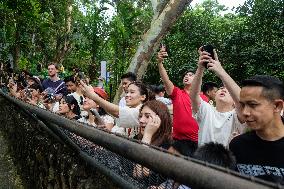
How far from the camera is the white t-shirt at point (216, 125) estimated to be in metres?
3.61

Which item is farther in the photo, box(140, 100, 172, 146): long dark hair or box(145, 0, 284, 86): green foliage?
box(145, 0, 284, 86): green foliage

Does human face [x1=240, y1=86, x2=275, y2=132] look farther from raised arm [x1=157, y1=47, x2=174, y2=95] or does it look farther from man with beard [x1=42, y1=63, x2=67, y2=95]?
man with beard [x1=42, y1=63, x2=67, y2=95]

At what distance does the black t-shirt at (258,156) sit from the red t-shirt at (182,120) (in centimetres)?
222

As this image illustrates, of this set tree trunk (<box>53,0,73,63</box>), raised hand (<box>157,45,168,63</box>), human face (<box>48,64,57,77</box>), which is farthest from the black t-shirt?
tree trunk (<box>53,0,73,63</box>)

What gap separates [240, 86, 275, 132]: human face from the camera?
96.8 inches

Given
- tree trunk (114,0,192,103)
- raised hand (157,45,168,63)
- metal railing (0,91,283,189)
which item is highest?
tree trunk (114,0,192,103)

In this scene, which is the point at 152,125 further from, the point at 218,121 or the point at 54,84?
the point at 54,84

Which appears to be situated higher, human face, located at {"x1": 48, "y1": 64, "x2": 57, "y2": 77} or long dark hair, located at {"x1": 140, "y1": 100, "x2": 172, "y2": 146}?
human face, located at {"x1": 48, "y1": 64, "x2": 57, "y2": 77}

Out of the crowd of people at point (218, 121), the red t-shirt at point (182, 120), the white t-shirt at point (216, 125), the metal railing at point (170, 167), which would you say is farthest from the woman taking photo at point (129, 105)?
the metal railing at point (170, 167)

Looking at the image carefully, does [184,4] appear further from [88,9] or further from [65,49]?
[88,9]

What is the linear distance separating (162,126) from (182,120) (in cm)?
180

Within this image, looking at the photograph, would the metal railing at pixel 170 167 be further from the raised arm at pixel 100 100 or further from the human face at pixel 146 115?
the raised arm at pixel 100 100

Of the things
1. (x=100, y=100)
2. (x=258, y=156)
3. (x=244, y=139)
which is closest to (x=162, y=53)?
(x=100, y=100)

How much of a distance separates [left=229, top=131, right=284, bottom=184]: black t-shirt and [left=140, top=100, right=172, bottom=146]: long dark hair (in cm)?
58
